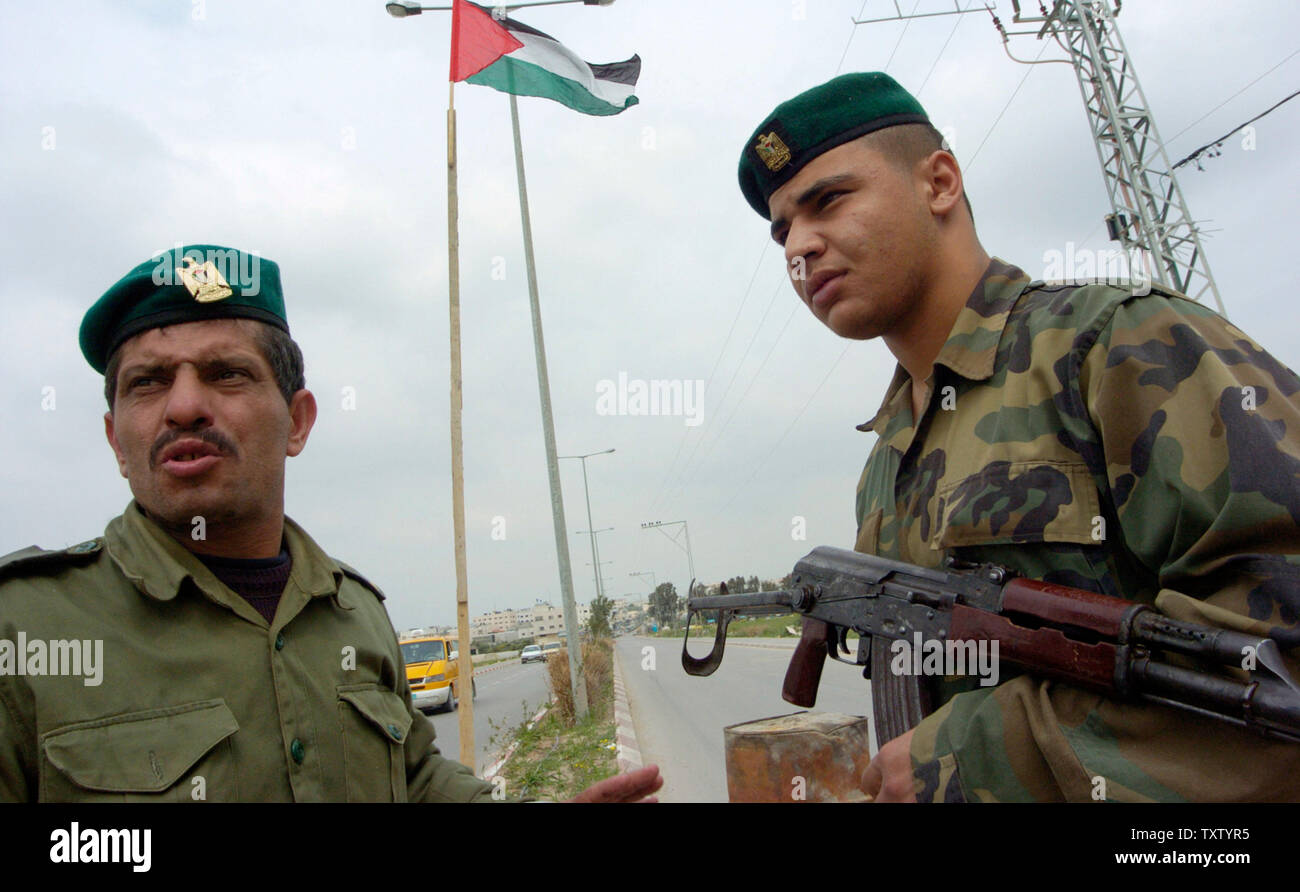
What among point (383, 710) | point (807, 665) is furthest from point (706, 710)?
point (383, 710)

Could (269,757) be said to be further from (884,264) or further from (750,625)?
(750,625)

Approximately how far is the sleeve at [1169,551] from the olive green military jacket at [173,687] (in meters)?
1.17

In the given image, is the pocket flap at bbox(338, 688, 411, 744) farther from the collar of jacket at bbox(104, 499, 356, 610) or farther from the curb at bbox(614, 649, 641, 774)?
the curb at bbox(614, 649, 641, 774)

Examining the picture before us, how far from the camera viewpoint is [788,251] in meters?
1.54

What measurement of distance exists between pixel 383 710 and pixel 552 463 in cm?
868

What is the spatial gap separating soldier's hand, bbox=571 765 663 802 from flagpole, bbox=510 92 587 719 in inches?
345

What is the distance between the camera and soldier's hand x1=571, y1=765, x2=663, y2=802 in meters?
1.29

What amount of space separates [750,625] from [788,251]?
4104cm

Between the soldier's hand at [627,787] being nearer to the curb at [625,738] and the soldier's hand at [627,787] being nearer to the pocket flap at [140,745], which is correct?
the pocket flap at [140,745]

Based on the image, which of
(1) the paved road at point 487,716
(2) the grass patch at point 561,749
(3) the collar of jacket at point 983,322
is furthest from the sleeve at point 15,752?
(1) the paved road at point 487,716

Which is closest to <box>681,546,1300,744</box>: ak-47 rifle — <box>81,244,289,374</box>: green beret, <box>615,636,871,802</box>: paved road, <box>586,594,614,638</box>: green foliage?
<box>81,244,289,374</box>: green beret

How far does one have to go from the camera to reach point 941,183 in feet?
5.21

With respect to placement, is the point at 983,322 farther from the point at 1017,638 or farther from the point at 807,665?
the point at 807,665
